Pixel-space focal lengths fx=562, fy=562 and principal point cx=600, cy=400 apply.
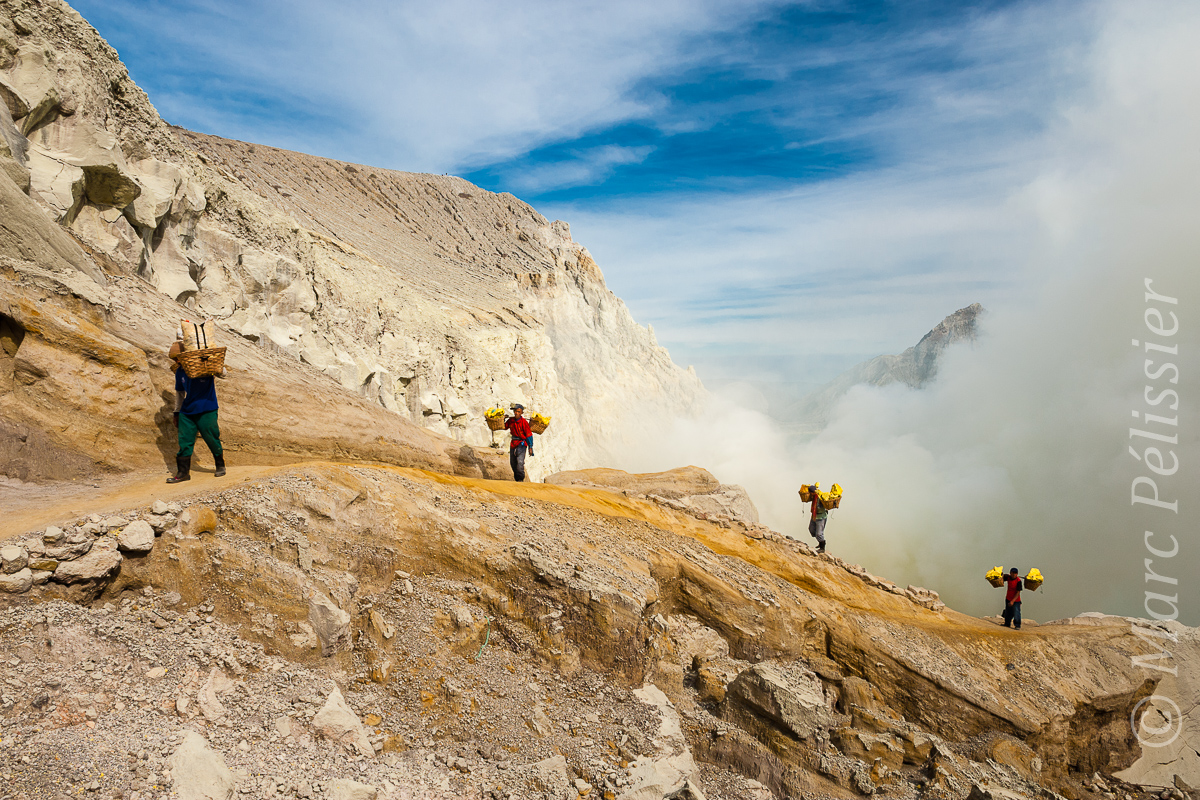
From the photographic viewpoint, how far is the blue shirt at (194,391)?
643 cm

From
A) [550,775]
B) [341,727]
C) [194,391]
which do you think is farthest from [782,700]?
[194,391]

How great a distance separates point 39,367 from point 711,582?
8.69 m

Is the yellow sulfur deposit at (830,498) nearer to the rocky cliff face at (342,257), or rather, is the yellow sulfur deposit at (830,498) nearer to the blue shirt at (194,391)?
the rocky cliff face at (342,257)

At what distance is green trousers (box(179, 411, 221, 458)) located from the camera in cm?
635

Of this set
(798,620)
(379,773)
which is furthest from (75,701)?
(798,620)

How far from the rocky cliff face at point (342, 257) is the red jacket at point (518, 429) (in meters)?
5.30

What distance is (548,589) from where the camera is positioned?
652cm

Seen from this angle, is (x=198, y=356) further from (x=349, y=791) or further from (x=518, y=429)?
(x=518, y=429)

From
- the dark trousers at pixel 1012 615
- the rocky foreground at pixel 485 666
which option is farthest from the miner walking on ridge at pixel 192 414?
A: the dark trousers at pixel 1012 615

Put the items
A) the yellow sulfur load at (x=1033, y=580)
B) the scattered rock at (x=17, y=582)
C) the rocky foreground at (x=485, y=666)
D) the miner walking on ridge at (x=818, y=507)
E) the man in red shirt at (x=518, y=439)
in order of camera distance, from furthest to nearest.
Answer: the miner walking on ridge at (x=818, y=507)
the yellow sulfur load at (x=1033, y=580)
the man in red shirt at (x=518, y=439)
the scattered rock at (x=17, y=582)
the rocky foreground at (x=485, y=666)

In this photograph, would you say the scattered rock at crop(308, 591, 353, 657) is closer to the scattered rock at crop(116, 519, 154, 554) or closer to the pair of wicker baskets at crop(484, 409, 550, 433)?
the scattered rock at crop(116, 519, 154, 554)

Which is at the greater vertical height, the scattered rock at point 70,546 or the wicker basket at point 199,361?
the wicker basket at point 199,361

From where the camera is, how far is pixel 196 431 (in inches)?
258

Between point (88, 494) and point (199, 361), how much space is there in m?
1.68
